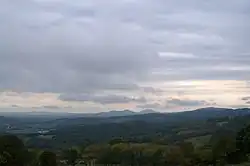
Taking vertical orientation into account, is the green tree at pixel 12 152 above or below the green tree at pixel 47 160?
above

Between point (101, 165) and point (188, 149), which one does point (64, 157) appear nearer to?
point (101, 165)

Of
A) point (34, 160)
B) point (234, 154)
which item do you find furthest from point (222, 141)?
point (34, 160)

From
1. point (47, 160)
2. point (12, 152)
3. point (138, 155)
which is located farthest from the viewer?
point (138, 155)

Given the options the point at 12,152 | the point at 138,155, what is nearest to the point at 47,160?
the point at 12,152

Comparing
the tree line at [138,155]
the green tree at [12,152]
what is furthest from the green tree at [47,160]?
the green tree at [12,152]

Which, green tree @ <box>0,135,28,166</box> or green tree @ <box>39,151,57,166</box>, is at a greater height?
green tree @ <box>0,135,28,166</box>

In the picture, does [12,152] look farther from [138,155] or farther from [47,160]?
[138,155]

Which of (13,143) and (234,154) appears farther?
(234,154)

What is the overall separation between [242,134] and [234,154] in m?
8.97

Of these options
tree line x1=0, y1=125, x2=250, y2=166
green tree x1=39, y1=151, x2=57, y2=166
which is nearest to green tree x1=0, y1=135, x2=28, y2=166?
tree line x1=0, y1=125, x2=250, y2=166

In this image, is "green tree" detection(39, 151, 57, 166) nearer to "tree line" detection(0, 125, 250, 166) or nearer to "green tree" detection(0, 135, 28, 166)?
"tree line" detection(0, 125, 250, 166)

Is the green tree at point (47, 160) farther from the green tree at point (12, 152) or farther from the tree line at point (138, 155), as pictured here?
the green tree at point (12, 152)

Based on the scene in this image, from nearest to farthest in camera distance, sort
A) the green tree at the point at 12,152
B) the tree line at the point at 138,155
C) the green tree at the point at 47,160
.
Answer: the green tree at the point at 12,152 < the tree line at the point at 138,155 < the green tree at the point at 47,160

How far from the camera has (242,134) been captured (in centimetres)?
10525
